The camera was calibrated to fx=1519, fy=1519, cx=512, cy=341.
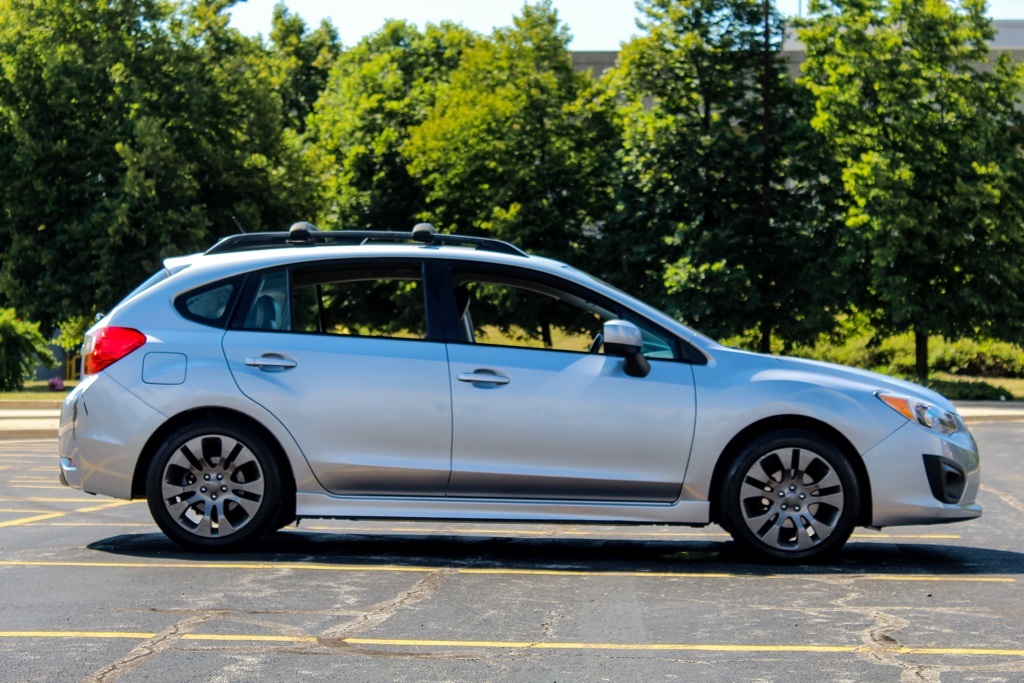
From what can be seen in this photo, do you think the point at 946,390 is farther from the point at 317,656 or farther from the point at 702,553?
the point at 317,656

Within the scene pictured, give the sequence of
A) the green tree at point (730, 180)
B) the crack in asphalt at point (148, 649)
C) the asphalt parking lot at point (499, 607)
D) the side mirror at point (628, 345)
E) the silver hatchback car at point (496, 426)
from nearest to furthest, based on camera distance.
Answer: the crack in asphalt at point (148, 649)
the asphalt parking lot at point (499, 607)
the side mirror at point (628, 345)
the silver hatchback car at point (496, 426)
the green tree at point (730, 180)

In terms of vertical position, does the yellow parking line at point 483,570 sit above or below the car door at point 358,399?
below

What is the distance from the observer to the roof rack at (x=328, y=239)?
28.8ft

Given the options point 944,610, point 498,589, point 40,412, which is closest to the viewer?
point 944,610

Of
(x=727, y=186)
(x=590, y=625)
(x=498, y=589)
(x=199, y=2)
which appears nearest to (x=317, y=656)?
(x=590, y=625)

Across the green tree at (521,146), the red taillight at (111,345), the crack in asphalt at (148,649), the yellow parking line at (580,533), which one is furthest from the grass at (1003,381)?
the crack in asphalt at (148,649)

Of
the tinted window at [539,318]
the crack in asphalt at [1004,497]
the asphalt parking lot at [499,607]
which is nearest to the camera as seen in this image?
the asphalt parking lot at [499,607]

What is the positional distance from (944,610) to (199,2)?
43883mm

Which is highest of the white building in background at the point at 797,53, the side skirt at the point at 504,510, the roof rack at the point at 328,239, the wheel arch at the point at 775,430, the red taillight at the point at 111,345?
the white building in background at the point at 797,53

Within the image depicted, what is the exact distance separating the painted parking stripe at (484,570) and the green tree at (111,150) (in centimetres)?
3582

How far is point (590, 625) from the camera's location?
623 centimetres

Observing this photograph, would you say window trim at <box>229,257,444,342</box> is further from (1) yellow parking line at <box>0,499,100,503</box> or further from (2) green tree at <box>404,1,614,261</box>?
(2) green tree at <box>404,1,614,261</box>

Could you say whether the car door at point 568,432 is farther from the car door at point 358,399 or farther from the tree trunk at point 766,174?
the tree trunk at point 766,174

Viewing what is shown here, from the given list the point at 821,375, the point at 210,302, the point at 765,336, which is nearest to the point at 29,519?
the point at 210,302
